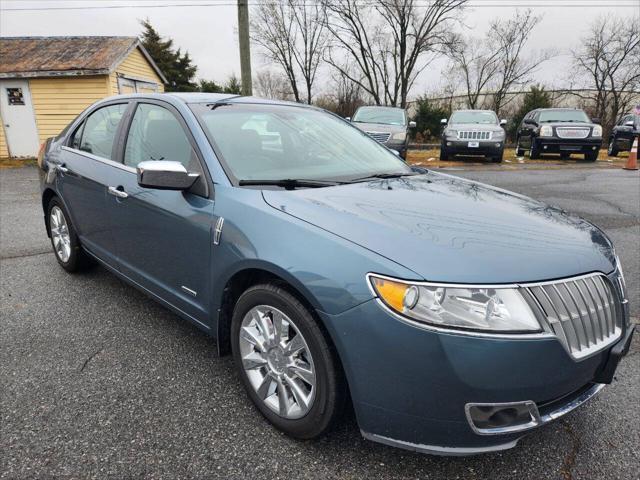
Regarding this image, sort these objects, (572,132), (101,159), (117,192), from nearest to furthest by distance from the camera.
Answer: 1. (117,192)
2. (101,159)
3. (572,132)

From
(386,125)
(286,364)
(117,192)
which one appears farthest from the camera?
(386,125)

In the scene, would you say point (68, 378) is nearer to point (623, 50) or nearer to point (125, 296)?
point (125, 296)

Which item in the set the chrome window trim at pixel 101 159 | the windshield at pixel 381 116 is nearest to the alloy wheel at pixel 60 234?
the chrome window trim at pixel 101 159

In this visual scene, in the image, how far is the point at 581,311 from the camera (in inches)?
62.6

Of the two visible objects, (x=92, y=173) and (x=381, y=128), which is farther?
(x=381, y=128)

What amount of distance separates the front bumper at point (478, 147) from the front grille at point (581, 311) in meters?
11.7

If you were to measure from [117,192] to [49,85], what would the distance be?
1506 cm

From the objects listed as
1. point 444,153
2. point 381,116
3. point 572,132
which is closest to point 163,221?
point 381,116

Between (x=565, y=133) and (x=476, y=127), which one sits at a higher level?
(x=476, y=127)

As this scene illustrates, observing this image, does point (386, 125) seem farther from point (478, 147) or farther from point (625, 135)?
point (625, 135)

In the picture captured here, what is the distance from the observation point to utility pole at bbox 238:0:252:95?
12.2m

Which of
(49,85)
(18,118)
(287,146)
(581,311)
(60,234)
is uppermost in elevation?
(49,85)

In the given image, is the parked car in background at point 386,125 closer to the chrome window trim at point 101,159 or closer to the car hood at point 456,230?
the chrome window trim at point 101,159

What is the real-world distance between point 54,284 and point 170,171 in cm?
227
